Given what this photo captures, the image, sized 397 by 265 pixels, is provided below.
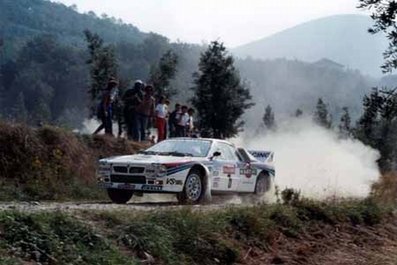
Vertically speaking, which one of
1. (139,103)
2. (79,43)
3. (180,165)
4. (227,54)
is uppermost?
(79,43)

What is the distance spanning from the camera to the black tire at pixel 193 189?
1462 centimetres

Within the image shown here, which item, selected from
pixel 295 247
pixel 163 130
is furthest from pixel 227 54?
pixel 295 247

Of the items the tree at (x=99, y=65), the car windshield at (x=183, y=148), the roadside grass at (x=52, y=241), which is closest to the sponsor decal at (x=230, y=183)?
the car windshield at (x=183, y=148)

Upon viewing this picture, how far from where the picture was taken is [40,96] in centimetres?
8988

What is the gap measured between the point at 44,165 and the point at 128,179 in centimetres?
342

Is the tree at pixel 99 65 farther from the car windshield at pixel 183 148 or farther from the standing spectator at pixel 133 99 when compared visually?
the car windshield at pixel 183 148

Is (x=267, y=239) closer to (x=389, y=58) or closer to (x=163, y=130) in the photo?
(x=389, y=58)

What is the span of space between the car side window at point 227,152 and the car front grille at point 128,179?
2.56m

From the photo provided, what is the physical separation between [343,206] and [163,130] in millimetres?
8998

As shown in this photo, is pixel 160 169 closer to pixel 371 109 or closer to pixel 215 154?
pixel 215 154

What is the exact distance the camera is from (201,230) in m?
9.85

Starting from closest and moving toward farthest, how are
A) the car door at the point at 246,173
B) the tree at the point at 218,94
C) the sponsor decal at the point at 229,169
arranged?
the sponsor decal at the point at 229,169 < the car door at the point at 246,173 < the tree at the point at 218,94

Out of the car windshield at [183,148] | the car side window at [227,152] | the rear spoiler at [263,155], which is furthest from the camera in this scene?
the rear spoiler at [263,155]

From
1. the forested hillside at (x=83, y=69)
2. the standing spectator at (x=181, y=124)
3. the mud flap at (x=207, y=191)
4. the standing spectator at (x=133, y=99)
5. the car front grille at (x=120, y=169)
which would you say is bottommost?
the mud flap at (x=207, y=191)
